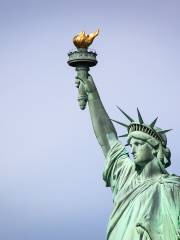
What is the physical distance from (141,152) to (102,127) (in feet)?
3.75

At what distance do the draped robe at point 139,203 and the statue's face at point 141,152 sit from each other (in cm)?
30

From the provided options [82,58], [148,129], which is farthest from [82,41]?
[148,129]

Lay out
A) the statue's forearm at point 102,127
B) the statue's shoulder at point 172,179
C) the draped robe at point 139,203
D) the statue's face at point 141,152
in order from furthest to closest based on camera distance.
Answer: the statue's forearm at point 102,127 < the statue's face at point 141,152 < the statue's shoulder at point 172,179 < the draped robe at point 139,203

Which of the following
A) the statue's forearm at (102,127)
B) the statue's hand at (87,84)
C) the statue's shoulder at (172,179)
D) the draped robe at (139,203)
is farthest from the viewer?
the statue's hand at (87,84)

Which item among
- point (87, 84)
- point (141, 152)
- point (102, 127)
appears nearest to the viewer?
point (141, 152)

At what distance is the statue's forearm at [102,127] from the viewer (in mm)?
31281

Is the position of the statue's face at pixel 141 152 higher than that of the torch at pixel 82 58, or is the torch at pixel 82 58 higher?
the torch at pixel 82 58

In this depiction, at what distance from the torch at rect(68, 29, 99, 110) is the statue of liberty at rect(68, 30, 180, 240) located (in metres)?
0.03

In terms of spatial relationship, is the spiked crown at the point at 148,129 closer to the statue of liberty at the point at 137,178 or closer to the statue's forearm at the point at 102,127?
the statue of liberty at the point at 137,178

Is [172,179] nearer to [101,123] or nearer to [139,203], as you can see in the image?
[139,203]

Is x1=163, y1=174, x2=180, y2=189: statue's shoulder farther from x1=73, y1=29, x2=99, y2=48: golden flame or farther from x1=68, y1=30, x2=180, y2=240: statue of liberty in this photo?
x1=73, y1=29, x2=99, y2=48: golden flame

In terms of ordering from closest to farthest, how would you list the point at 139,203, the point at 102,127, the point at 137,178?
1. the point at 139,203
2. the point at 137,178
3. the point at 102,127

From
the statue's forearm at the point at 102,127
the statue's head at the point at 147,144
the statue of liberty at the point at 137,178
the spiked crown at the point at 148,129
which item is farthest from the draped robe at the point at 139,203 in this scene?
the spiked crown at the point at 148,129

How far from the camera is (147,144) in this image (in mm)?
30438
